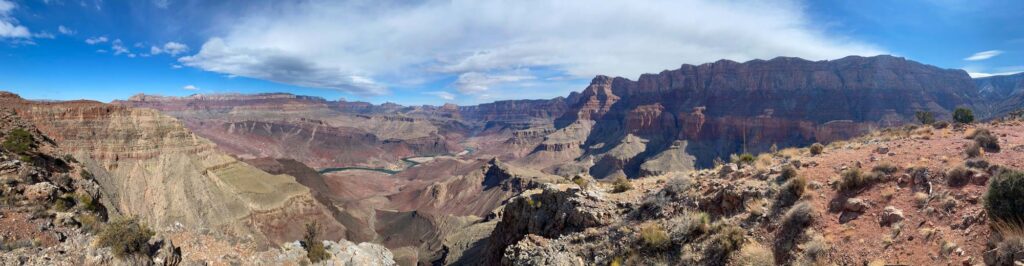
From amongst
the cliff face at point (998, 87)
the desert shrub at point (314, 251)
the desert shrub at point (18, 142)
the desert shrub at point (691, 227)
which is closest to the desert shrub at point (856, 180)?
the desert shrub at point (691, 227)

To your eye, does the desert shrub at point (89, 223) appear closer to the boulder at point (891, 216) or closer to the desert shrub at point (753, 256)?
the desert shrub at point (753, 256)

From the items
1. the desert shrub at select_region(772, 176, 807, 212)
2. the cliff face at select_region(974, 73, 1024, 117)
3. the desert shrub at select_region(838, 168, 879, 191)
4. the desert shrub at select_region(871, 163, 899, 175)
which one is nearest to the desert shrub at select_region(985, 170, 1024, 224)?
the desert shrub at select_region(838, 168, 879, 191)

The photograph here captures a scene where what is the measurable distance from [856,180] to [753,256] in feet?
11.6

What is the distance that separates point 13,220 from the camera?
15.7m

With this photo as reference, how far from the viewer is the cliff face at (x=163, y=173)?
47406mm

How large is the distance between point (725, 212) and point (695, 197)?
121cm

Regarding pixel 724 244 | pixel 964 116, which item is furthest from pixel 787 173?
pixel 964 116

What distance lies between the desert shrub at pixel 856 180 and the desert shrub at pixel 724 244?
2807 millimetres

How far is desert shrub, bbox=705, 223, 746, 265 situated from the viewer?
10461 mm

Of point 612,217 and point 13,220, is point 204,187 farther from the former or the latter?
point 612,217

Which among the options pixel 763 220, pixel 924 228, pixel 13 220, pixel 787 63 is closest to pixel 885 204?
pixel 924 228

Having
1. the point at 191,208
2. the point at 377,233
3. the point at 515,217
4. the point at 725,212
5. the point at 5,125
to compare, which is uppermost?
the point at 5,125

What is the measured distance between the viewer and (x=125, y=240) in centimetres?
1597

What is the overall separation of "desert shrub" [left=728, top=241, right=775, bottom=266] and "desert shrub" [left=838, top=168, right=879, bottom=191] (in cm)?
284
